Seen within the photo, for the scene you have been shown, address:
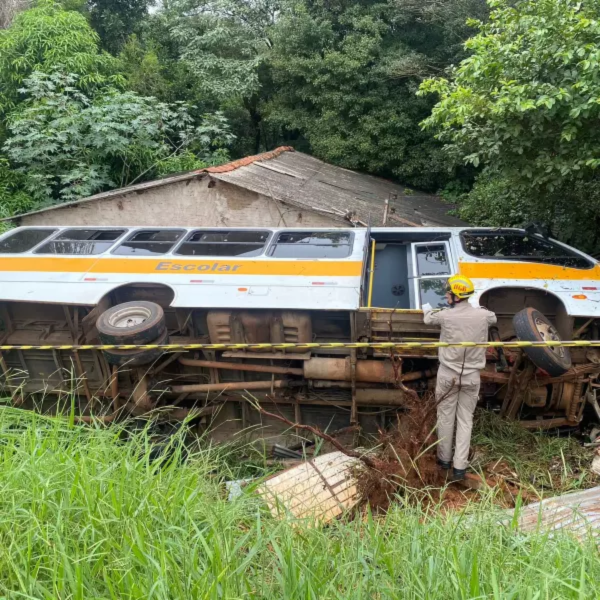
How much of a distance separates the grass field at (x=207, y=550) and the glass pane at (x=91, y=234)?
183 inches

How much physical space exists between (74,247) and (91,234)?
1.45ft

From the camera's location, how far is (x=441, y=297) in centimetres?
543

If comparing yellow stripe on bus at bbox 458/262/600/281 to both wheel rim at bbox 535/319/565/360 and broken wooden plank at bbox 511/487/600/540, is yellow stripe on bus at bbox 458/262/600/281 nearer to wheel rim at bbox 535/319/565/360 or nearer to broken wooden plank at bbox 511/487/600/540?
wheel rim at bbox 535/319/565/360

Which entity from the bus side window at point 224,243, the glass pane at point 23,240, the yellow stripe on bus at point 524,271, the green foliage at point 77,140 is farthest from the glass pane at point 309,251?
the green foliage at point 77,140

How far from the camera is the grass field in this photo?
191 centimetres

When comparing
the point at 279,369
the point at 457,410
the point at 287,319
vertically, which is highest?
the point at 287,319

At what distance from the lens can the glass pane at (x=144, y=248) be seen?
635cm

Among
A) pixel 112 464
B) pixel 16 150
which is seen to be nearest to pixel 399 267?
pixel 112 464

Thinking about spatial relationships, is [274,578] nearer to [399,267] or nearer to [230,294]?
[230,294]

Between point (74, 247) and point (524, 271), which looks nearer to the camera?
point (524, 271)

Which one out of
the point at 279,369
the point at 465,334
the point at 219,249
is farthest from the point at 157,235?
the point at 465,334

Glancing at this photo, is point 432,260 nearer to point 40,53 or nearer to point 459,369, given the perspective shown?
point 459,369

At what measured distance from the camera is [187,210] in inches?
384

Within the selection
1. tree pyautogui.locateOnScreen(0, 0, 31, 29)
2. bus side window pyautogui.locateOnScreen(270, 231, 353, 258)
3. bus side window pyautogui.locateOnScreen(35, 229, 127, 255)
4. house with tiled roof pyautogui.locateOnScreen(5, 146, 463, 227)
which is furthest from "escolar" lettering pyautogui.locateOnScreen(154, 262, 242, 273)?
tree pyautogui.locateOnScreen(0, 0, 31, 29)
